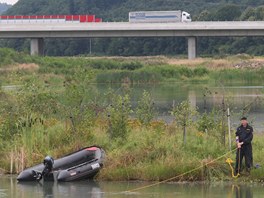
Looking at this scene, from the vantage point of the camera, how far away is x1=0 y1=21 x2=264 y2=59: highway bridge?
279 ft

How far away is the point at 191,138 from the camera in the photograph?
853 inches

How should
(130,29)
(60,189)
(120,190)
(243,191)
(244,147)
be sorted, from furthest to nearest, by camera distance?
(130,29)
(60,189)
(244,147)
(120,190)
(243,191)

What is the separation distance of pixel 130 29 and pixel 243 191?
69.3m

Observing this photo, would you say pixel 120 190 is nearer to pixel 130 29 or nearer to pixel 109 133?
pixel 109 133

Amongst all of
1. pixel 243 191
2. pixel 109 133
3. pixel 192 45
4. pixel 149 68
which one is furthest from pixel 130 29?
pixel 243 191

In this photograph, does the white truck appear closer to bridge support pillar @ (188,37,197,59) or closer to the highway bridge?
bridge support pillar @ (188,37,197,59)

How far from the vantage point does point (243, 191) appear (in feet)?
60.2

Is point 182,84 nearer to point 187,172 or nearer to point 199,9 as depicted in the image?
point 187,172

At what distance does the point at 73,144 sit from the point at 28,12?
13846 cm

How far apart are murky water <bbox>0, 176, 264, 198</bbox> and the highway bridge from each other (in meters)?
66.0

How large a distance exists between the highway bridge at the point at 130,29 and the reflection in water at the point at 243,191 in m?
66.5

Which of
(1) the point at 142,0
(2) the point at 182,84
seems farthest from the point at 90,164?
(1) the point at 142,0

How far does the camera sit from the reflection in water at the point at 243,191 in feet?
58.5

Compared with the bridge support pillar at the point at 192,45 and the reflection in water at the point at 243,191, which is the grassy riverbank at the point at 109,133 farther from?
the bridge support pillar at the point at 192,45
